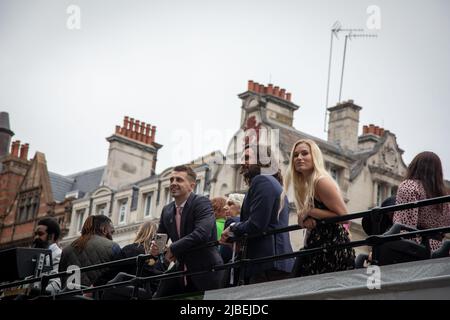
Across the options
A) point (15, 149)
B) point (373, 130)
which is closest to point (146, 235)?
point (373, 130)

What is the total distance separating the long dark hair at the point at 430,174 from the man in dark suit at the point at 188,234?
7.45 ft

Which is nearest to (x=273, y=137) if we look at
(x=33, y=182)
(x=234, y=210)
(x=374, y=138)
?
(x=374, y=138)

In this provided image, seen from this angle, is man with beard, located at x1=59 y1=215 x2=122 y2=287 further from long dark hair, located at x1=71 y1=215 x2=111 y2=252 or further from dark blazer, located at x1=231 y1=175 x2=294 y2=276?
dark blazer, located at x1=231 y1=175 x2=294 y2=276

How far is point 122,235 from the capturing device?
44750mm

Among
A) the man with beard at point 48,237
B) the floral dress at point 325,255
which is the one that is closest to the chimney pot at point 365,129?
the man with beard at point 48,237

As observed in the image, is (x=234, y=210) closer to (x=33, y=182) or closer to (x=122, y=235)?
(x=122, y=235)

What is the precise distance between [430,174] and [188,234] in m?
2.64

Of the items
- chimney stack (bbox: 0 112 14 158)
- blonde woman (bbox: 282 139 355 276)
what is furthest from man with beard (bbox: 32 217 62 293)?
chimney stack (bbox: 0 112 14 158)

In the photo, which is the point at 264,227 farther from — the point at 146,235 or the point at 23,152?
the point at 23,152

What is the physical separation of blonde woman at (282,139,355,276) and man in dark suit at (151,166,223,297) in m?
1.18

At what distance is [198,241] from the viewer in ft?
31.3

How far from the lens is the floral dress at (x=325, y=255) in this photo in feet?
27.6

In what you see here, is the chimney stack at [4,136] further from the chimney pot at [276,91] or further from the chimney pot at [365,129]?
the chimney pot at [365,129]
